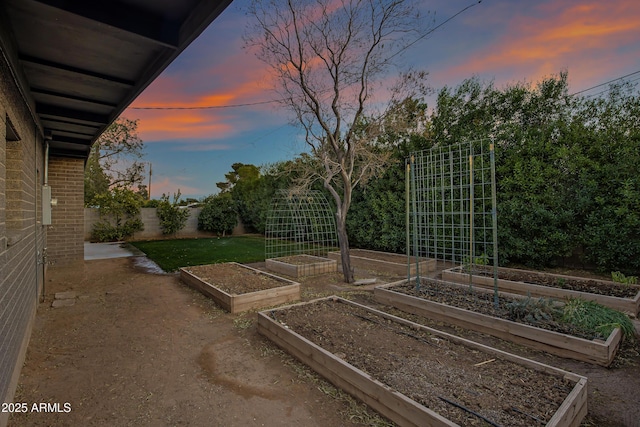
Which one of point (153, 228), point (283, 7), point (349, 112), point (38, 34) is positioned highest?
point (283, 7)

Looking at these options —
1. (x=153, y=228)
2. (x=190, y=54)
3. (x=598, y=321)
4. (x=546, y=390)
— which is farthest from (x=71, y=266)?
(x=598, y=321)

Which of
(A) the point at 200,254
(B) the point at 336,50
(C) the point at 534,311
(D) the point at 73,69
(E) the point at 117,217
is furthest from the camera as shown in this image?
(E) the point at 117,217

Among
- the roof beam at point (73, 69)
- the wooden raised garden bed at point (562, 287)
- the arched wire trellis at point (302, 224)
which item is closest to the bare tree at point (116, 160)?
the arched wire trellis at point (302, 224)

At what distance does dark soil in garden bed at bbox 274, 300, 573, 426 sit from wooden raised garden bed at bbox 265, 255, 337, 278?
9.86 ft

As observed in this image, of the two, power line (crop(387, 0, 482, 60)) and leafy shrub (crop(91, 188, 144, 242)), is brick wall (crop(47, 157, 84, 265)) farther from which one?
power line (crop(387, 0, 482, 60))

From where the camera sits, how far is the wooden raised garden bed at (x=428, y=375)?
2.03 meters

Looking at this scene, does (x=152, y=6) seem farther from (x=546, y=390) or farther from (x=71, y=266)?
(x=71, y=266)

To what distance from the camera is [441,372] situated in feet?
8.36

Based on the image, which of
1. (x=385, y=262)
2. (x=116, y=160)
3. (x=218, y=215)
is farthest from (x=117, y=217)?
(x=385, y=262)

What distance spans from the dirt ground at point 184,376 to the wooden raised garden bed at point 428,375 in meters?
0.16

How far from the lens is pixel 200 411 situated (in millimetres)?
2299

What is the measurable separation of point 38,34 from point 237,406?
10.5 ft

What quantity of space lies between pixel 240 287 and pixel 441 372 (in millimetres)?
3492

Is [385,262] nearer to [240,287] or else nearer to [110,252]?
[240,287]
